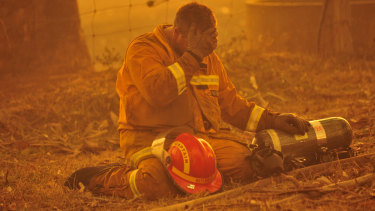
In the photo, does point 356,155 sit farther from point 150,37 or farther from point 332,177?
point 150,37

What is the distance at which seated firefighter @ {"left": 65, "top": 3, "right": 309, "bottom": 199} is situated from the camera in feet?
11.8

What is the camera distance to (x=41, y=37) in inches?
294

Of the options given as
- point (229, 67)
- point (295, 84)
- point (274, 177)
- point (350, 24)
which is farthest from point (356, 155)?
point (350, 24)

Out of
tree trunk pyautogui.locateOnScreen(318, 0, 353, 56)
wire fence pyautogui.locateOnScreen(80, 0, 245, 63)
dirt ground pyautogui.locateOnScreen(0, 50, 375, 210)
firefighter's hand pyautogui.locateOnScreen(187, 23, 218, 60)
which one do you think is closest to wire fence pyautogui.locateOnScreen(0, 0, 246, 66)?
wire fence pyautogui.locateOnScreen(80, 0, 245, 63)

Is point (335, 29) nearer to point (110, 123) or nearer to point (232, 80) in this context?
point (232, 80)

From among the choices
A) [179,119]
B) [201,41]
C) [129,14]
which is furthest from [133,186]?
[129,14]

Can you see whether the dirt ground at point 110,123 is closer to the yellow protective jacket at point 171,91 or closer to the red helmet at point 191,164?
the red helmet at point 191,164

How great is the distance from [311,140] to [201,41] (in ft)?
3.91

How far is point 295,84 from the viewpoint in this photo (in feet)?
23.4

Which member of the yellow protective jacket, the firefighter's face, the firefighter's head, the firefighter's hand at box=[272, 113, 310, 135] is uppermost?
the firefighter's head

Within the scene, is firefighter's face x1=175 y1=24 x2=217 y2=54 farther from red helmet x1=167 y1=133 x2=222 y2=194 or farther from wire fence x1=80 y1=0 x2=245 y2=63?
wire fence x1=80 y1=0 x2=245 y2=63

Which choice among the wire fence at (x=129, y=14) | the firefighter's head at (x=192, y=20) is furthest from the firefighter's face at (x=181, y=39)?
the wire fence at (x=129, y=14)

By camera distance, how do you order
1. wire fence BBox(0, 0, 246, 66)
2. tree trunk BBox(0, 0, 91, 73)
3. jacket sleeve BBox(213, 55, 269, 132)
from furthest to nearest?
wire fence BBox(0, 0, 246, 66) → tree trunk BBox(0, 0, 91, 73) → jacket sleeve BBox(213, 55, 269, 132)

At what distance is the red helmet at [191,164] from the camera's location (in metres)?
3.55
